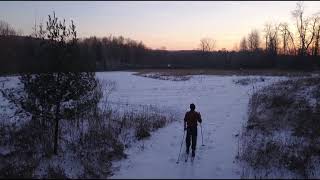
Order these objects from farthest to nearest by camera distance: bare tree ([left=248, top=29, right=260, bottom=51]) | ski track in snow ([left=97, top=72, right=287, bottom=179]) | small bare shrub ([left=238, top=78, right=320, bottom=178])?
bare tree ([left=248, top=29, right=260, bottom=51])
small bare shrub ([left=238, top=78, right=320, bottom=178])
ski track in snow ([left=97, top=72, right=287, bottom=179])

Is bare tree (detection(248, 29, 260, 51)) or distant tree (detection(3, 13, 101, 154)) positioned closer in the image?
distant tree (detection(3, 13, 101, 154))

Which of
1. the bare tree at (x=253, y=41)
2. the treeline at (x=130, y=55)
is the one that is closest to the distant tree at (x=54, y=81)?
the treeline at (x=130, y=55)

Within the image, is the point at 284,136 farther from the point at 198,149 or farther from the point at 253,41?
the point at 253,41

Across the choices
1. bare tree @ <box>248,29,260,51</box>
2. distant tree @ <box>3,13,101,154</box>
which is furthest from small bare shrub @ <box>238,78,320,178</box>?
bare tree @ <box>248,29,260,51</box>

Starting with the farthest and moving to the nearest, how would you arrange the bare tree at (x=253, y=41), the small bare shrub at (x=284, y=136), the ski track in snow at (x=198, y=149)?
1. the bare tree at (x=253, y=41)
2. the small bare shrub at (x=284, y=136)
3. the ski track in snow at (x=198, y=149)

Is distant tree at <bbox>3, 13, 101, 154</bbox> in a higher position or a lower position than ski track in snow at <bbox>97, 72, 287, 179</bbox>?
higher

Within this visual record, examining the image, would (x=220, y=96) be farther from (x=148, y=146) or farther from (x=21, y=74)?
(x=21, y=74)

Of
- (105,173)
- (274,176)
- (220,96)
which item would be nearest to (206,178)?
(274,176)

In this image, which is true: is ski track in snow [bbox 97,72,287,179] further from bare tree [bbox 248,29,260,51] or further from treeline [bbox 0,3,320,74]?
bare tree [bbox 248,29,260,51]

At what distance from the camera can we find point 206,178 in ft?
38.7

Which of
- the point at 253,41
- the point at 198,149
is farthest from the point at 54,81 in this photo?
the point at 253,41

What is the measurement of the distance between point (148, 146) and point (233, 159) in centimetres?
336

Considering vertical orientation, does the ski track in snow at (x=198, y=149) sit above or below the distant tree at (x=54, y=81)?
below

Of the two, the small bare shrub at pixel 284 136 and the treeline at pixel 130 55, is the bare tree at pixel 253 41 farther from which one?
the small bare shrub at pixel 284 136
